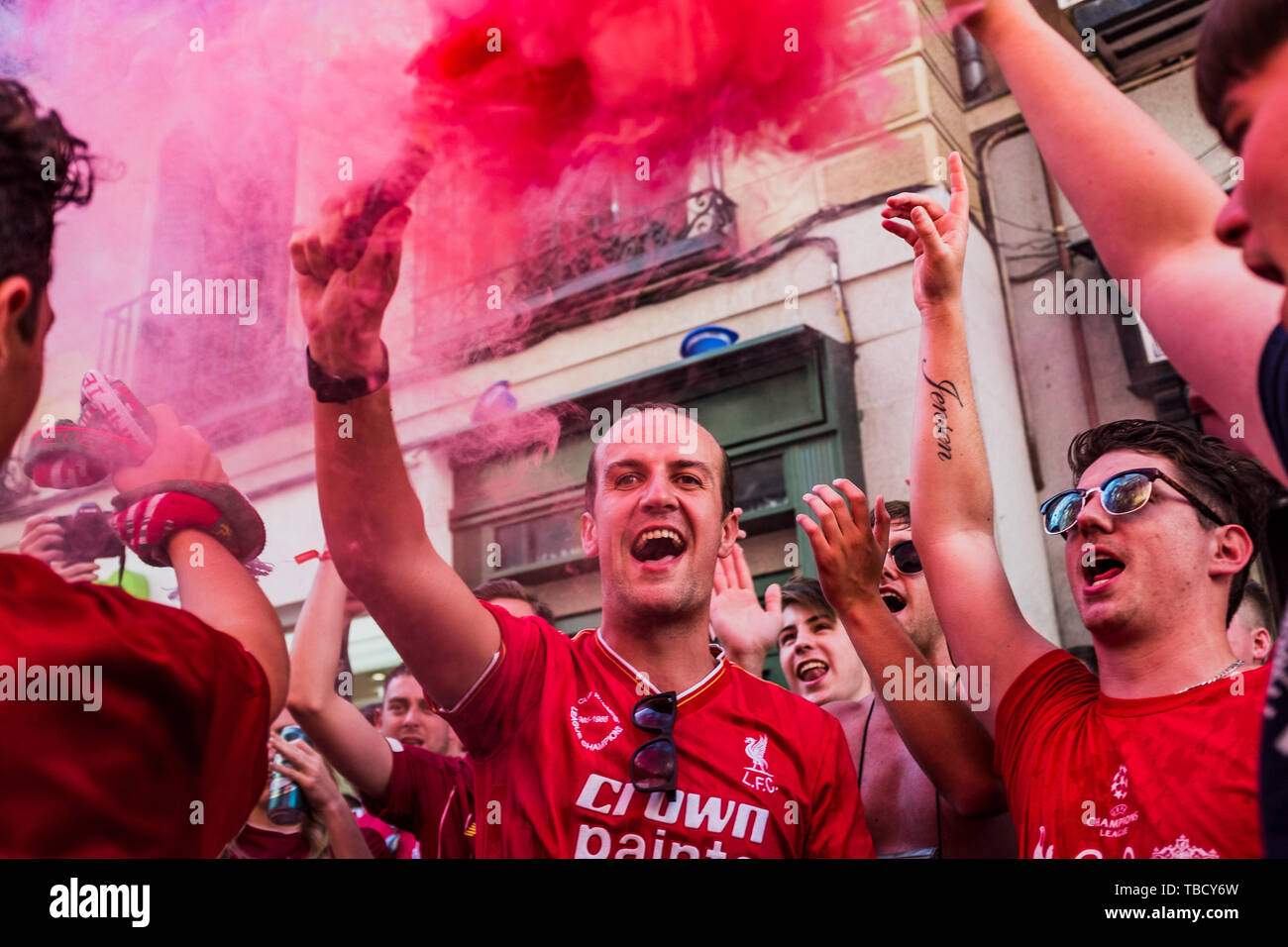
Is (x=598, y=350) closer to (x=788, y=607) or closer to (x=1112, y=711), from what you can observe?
(x=788, y=607)

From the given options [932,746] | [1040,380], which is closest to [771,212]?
[1040,380]

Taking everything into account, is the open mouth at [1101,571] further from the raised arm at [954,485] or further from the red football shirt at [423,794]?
the red football shirt at [423,794]

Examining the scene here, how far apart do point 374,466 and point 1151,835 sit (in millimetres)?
1384

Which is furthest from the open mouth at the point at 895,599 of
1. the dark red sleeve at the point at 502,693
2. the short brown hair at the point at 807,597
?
the dark red sleeve at the point at 502,693

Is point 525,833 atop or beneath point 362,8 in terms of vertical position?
beneath

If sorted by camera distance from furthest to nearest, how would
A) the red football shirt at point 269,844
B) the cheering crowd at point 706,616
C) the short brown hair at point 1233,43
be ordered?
the red football shirt at point 269,844
the cheering crowd at point 706,616
the short brown hair at point 1233,43

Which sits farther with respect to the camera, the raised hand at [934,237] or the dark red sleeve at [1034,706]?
the raised hand at [934,237]

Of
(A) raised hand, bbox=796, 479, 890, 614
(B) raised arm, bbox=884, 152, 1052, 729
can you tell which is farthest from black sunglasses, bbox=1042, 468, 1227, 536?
(A) raised hand, bbox=796, 479, 890, 614

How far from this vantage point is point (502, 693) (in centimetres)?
199

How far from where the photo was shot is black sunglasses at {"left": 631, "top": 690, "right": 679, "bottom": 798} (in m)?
1.91

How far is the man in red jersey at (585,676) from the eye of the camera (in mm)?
1760

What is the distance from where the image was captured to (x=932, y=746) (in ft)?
7.00

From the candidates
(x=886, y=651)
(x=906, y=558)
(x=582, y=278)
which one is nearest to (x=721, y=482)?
(x=886, y=651)

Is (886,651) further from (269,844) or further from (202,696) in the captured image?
(269,844)
